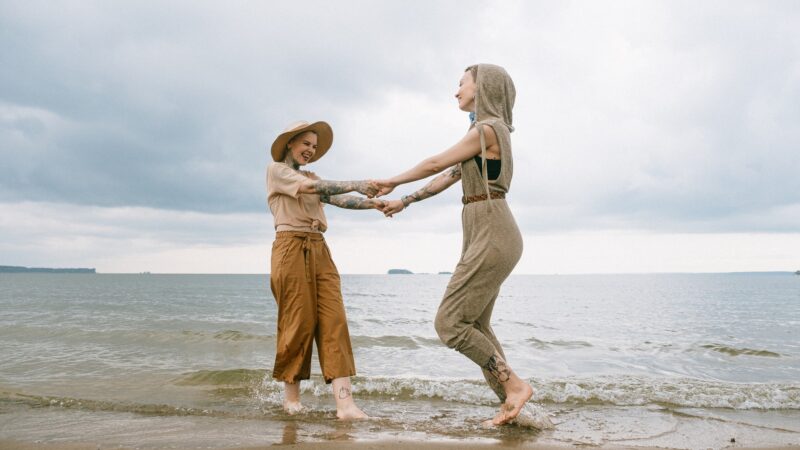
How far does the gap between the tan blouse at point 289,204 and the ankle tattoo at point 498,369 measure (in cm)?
187

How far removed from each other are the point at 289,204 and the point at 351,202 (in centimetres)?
54

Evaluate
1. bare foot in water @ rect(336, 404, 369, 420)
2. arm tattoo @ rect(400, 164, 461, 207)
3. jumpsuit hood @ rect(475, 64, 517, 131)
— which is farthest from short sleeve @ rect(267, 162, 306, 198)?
bare foot in water @ rect(336, 404, 369, 420)

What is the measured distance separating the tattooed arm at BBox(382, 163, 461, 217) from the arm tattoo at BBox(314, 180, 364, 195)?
400mm

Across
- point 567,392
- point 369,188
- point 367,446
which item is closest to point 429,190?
point 369,188

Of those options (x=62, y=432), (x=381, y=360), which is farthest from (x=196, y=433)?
(x=381, y=360)

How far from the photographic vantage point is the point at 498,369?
12.9 ft

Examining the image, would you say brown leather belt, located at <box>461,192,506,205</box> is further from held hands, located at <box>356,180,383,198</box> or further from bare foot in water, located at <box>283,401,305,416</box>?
bare foot in water, located at <box>283,401,305,416</box>

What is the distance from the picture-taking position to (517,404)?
394 centimetres

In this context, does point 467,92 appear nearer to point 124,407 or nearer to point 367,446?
point 367,446

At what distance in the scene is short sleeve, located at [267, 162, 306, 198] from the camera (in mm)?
4465

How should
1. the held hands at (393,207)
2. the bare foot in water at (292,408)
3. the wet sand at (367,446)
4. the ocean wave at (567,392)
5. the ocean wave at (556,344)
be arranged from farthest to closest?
the ocean wave at (556,344), the ocean wave at (567,392), the held hands at (393,207), the bare foot in water at (292,408), the wet sand at (367,446)

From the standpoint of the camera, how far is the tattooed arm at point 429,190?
4.36 meters

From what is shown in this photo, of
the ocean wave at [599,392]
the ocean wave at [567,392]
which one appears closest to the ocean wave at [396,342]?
the ocean wave at [567,392]

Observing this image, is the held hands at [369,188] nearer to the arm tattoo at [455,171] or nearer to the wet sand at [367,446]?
the arm tattoo at [455,171]
